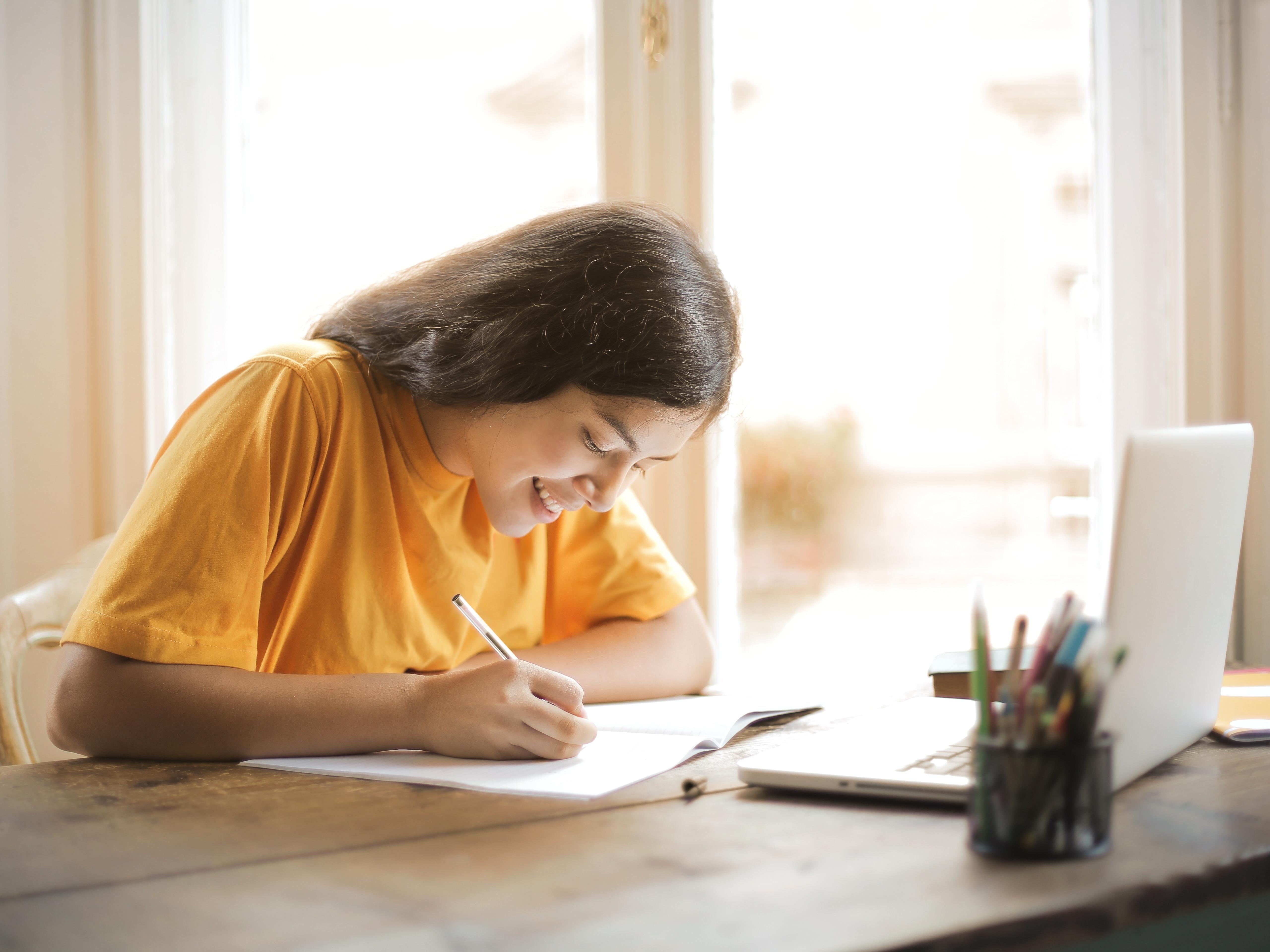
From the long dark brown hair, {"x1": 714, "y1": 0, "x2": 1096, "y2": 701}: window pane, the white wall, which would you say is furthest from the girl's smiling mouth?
the white wall

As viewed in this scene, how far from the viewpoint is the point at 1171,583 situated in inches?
30.0

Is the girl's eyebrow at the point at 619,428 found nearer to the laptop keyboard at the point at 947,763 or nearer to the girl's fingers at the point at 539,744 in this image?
the girl's fingers at the point at 539,744

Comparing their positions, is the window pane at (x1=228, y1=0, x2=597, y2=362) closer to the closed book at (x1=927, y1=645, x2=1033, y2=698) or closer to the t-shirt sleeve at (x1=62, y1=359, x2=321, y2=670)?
the t-shirt sleeve at (x1=62, y1=359, x2=321, y2=670)

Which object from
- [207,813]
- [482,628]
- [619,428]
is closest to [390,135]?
[619,428]

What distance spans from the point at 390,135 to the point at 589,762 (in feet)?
4.61

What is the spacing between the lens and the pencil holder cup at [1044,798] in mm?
614

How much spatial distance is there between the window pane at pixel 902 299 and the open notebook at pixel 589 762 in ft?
2.95

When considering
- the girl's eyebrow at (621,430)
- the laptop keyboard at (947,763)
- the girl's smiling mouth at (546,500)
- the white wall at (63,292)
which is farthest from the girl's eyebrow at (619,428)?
the white wall at (63,292)

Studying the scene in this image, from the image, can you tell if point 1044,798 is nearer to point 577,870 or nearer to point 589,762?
point 577,870

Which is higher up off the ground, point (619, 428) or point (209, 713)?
point (619, 428)

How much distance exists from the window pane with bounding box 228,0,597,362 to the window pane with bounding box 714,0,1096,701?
316 millimetres

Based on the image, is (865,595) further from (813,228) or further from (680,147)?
(680,147)

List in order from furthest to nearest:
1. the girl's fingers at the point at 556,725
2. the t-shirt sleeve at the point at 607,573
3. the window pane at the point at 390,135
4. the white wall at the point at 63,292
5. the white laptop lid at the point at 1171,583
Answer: the window pane at the point at 390,135 → the white wall at the point at 63,292 → the t-shirt sleeve at the point at 607,573 → the girl's fingers at the point at 556,725 → the white laptop lid at the point at 1171,583

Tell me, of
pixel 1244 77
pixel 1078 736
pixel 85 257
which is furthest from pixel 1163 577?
pixel 85 257
